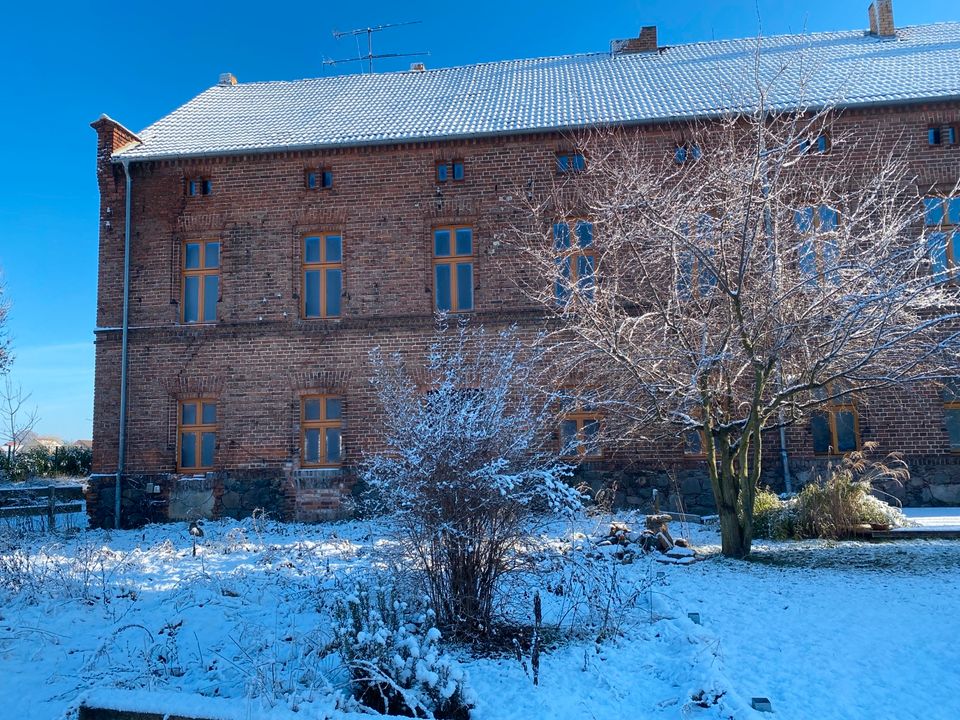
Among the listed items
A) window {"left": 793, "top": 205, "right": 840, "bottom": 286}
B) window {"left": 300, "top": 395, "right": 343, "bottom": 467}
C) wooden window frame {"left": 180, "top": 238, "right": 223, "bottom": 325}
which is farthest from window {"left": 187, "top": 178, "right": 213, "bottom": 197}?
window {"left": 793, "top": 205, "right": 840, "bottom": 286}

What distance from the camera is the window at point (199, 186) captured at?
610 inches

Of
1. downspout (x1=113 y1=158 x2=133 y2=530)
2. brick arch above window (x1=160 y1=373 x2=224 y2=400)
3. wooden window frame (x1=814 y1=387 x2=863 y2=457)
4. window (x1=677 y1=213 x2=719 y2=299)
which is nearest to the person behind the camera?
window (x1=677 y1=213 x2=719 y2=299)

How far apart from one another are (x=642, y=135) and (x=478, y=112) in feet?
12.1

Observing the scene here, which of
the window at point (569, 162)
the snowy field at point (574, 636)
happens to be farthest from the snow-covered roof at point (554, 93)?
the snowy field at point (574, 636)

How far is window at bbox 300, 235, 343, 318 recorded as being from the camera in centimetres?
1497

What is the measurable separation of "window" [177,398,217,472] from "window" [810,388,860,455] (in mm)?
11605

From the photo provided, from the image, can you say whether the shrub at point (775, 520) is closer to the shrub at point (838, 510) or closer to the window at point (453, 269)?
the shrub at point (838, 510)

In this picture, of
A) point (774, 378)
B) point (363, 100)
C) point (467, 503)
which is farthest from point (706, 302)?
point (363, 100)

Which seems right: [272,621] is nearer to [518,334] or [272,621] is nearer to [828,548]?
[828,548]

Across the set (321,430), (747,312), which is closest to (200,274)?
(321,430)

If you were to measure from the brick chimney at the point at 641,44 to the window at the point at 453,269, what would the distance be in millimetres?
8613

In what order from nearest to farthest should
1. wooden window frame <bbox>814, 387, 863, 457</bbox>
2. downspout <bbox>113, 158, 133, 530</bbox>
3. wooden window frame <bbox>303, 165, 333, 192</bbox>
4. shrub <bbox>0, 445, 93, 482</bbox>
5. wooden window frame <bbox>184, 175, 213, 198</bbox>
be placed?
wooden window frame <bbox>814, 387, 863, 457</bbox> → downspout <bbox>113, 158, 133, 530</bbox> → wooden window frame <bbox>303, 165, 333, 192</bbox> → wooden window frame <bbox>184, 175, 213, 198</bbox> → shrub <bbox>0, 445, 93, 482</bbox>

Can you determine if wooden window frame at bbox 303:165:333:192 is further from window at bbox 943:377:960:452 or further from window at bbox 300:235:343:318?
window at bbox 943:377:960:452

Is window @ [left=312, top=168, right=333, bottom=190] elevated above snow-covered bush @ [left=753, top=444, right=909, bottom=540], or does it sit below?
above
